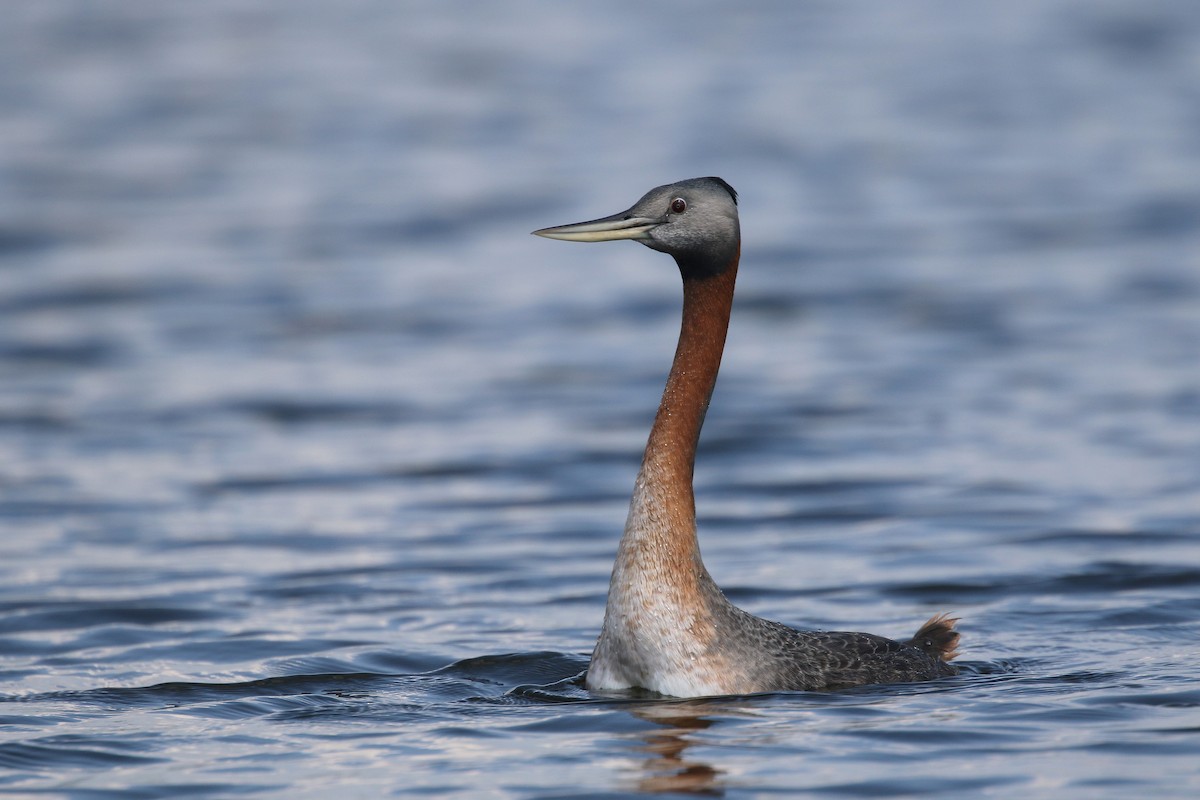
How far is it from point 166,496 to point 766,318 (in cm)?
976

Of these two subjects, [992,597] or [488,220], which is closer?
[992,597]

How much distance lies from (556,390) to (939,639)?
1010cm

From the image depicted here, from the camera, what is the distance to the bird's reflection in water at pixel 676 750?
858 cm

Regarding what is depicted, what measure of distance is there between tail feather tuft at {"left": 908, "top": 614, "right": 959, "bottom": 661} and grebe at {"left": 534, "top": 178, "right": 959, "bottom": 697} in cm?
78

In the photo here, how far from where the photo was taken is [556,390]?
20.7 metres

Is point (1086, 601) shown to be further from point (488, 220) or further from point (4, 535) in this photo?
point (488, 220)

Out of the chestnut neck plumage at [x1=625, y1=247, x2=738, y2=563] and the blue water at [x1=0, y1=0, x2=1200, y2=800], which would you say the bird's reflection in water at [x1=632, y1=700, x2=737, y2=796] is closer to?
the blue water at [x1=0, y1=0, x2=1200, y2=800]

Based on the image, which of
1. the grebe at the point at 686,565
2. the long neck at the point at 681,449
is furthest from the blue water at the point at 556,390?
the long neck at the point at 681,449

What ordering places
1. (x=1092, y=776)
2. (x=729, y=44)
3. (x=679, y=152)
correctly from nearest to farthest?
(x=1092, y=776) → (x=679, y=152) → (x=729, y=44)

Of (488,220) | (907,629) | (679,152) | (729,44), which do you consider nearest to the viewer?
(907,629)

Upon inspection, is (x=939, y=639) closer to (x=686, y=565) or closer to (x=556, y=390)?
(x=686, y=565)

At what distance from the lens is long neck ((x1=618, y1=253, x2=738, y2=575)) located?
32.2ft

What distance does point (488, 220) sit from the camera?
1153 inches

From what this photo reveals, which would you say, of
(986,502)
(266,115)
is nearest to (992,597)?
(986,502)
